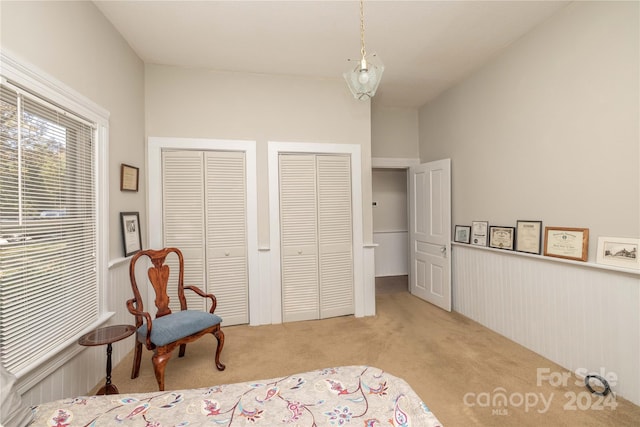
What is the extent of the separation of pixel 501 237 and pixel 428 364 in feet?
4.75

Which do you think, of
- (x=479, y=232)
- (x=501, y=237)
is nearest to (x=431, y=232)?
(x=479, y=232)

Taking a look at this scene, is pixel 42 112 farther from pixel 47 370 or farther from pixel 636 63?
pixel 636 63

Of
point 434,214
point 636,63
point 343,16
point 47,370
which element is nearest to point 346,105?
point 343,16

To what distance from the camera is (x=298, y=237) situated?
3.32 meters

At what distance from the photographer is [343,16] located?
2.28 metres

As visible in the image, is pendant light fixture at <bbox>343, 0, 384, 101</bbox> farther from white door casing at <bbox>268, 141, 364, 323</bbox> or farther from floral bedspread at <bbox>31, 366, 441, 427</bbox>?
white door casing at <bbox>268, 141, 364, 323</bbox>

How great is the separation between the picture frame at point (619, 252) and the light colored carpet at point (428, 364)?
0.90 metres

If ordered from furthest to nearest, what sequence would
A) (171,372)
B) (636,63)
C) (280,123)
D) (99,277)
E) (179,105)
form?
(280,123)
(179,105)
(171,372)
(99,277)
(636,63)

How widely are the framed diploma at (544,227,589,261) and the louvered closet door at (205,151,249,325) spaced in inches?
112

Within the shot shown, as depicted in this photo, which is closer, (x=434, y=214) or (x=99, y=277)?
(x=99, y=277)

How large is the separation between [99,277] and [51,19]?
1.68 m

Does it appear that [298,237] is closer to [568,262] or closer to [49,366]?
[49,366]

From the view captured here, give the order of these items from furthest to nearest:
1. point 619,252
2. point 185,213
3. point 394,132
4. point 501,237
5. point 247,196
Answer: point 394,132
point 247,196
point 185,213
point 501,237
point 619,252

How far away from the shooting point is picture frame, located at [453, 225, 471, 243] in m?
3.33
